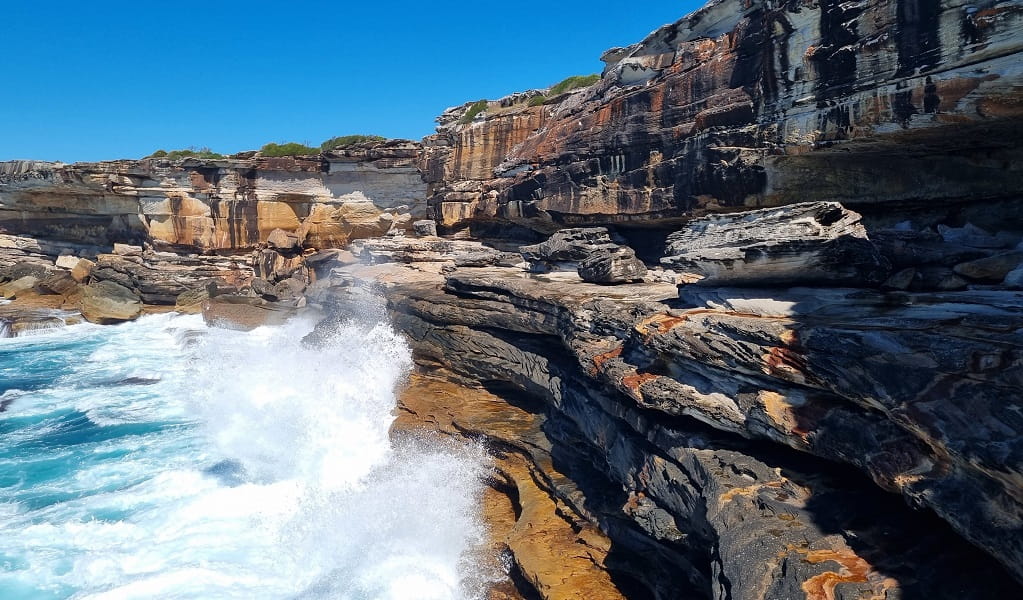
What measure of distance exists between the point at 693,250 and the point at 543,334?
5.10 m

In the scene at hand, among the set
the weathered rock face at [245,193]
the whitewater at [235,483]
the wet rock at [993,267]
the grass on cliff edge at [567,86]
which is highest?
the grass on cliff edge at [567,86]

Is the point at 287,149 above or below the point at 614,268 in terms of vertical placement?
above

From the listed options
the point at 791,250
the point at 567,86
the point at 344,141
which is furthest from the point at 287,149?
the point at 791,250

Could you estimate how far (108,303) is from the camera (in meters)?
28.2

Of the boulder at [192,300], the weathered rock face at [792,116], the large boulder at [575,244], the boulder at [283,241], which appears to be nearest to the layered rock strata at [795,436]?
the weathered rock face at [792,116]

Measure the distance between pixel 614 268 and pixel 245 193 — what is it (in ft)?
77.7

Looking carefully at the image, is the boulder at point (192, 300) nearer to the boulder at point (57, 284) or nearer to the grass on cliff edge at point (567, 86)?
the boulder at point (57, 284)

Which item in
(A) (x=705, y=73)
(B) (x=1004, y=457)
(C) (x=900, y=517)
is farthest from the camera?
(A) (x=705, y=73)

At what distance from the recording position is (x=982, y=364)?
16.0 ft

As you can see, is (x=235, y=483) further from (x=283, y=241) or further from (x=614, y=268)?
(x=283, y=241)

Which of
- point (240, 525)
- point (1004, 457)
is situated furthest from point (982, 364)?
point (240, 525)

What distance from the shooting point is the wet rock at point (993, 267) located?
788 cm

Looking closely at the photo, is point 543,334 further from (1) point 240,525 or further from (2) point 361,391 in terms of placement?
(1) point 240,525

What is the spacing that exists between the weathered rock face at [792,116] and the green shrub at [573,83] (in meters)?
6.68
